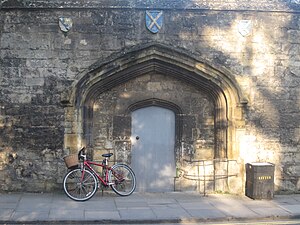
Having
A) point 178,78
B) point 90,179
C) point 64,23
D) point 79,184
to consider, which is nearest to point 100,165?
point 90,179

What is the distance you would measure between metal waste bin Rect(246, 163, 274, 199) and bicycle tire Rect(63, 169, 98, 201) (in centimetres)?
352

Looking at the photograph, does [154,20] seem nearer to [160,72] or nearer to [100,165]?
[160,72]

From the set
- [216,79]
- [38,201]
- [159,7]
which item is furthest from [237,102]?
[38,201]

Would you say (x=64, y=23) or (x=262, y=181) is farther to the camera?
(x=64, y=23)

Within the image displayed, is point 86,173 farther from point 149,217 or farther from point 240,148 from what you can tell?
point 240,148

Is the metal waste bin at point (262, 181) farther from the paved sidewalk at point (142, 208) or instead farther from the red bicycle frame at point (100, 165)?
the red bicycle frame at point (100, 165)

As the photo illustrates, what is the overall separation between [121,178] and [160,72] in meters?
2.70

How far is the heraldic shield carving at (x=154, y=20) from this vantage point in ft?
31.8

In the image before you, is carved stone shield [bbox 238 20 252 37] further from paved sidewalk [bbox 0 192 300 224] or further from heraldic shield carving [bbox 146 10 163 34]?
paved sidewalk [bbox 0 192 300 224]

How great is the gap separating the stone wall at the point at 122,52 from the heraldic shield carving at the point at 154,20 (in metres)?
0.10

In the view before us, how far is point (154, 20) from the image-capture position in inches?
383

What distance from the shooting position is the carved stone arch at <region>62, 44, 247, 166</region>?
9.62m

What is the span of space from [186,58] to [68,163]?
362cm

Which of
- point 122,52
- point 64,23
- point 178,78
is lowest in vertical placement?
point 178,78
